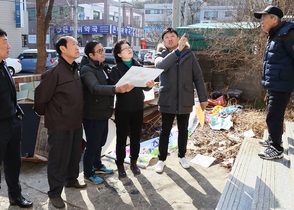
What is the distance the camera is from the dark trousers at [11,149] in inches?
111

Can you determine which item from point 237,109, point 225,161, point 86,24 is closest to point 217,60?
point 237,109

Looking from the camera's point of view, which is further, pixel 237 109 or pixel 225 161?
pixel 237 109

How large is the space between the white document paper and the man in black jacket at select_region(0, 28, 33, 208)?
41.5 inches

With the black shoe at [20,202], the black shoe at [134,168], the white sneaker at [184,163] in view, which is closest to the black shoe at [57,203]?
the black shoe at [20,202]

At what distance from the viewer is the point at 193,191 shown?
3469 mm

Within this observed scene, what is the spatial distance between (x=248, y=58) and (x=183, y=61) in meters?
4.47

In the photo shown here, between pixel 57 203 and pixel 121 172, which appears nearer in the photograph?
pixel 57 203

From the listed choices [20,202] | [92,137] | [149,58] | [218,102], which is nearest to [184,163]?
[92,137]

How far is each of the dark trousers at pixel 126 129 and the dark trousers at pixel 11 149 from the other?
45.1 inches

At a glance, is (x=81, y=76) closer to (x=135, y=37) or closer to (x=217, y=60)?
(x=217, y=60)

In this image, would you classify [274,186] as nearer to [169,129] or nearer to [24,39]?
[169,129]

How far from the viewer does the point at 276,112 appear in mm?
3436

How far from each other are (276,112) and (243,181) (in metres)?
0.87

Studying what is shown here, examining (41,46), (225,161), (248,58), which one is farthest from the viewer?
(41,46)
